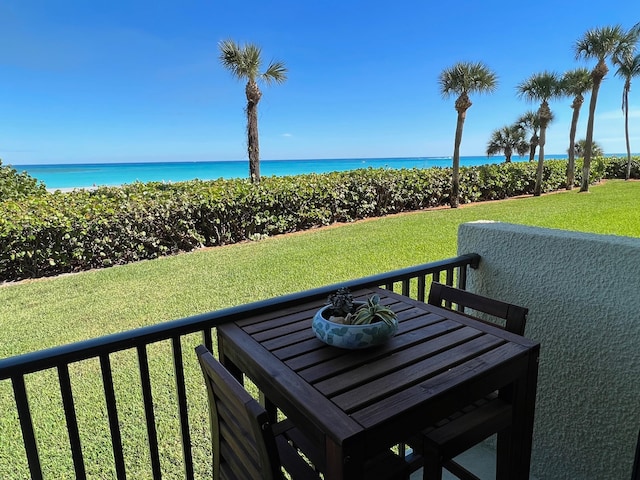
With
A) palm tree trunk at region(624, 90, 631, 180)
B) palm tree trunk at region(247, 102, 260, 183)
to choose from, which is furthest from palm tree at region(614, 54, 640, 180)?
palm tree trunk at region(247, 102, 260, 183)

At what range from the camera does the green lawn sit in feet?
7.29

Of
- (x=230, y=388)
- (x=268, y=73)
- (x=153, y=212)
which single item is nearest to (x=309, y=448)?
(x=230, y=388)

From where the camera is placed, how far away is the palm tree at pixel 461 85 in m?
11.1

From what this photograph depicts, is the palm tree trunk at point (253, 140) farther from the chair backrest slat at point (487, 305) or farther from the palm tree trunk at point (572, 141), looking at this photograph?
the palm tree trunk at point (572, 141)

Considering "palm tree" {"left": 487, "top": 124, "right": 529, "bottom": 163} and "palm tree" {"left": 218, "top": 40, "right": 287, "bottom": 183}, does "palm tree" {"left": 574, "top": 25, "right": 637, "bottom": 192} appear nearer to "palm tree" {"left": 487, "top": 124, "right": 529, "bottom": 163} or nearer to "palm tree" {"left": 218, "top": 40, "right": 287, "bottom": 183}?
"palm tree" {"left": 218, "top": 40, "right": 287, "bottom": 183}

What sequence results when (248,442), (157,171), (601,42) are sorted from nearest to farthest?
(248,442), (601,42), (157,171)

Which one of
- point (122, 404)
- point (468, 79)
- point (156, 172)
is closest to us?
point (122, 404)

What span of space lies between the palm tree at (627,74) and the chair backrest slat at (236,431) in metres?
19.8

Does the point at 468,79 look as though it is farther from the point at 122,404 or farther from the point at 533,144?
the point at 533,144

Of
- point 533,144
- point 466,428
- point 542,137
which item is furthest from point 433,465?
point 533,144

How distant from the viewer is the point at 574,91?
14.8m

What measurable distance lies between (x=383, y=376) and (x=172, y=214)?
598 cm

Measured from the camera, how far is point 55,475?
6.54 feet

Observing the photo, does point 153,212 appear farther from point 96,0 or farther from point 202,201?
point 96,0
